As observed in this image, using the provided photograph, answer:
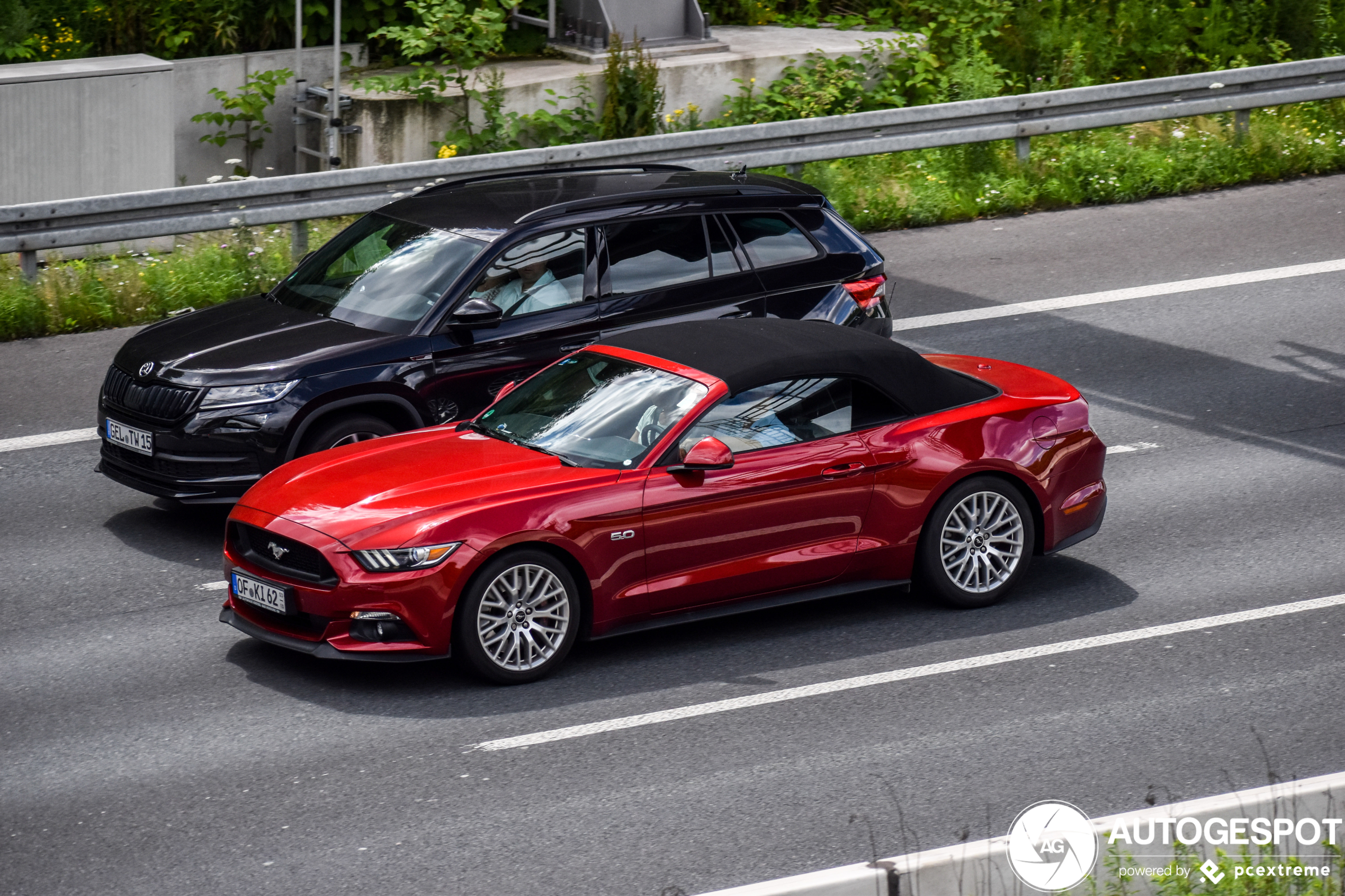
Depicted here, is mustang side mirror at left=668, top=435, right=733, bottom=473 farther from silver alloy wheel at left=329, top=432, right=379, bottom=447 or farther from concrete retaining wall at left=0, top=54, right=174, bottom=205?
concrete retaining wall at left=0, top=54, right=174, bottom=205

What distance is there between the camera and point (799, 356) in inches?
335

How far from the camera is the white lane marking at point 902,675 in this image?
7.38 meters

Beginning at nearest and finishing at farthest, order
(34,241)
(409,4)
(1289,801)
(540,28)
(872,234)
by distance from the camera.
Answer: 1. (1289,801)
2. (34,241)
3. (872,234)
4. (409,4)
5. (540,28)

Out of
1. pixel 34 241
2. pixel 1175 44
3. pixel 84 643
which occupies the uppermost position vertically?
pixel 1175 44

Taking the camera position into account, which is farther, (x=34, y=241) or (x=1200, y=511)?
(x=34, y=241)

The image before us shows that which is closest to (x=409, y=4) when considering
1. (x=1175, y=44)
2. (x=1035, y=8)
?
(x=1035, y=8)

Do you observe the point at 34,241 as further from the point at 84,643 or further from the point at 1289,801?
the point at 1289,801

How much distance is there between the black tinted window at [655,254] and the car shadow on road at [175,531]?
110 inches

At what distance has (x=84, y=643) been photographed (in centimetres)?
837

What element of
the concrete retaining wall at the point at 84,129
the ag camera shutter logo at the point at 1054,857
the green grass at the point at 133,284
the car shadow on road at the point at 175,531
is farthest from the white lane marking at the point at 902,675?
the concrete retaining wall at the point at 84,129

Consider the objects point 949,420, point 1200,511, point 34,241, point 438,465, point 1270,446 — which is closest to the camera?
point 438,465

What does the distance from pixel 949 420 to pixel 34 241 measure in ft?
27.0

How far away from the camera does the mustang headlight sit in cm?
→ 755

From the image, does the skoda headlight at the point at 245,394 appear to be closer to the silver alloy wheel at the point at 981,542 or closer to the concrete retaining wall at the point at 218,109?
the silver alloy wheel at the point at 981,542
